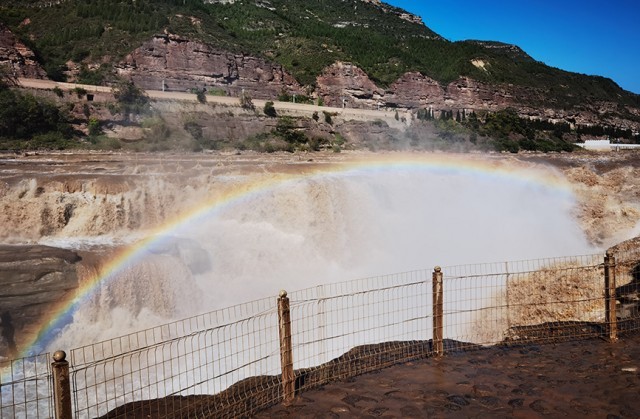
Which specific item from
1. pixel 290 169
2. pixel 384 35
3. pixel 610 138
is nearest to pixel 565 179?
pixel 290 169

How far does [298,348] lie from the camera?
801 cm

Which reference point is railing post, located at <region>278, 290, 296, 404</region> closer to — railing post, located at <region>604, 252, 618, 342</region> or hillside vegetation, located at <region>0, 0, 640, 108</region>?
railing post, located at <region>604, 252, 618, 342</region>

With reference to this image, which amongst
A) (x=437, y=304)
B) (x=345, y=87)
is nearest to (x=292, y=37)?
(x=345, y=87)

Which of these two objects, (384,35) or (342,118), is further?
(384,35)

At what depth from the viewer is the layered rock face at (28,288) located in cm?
882

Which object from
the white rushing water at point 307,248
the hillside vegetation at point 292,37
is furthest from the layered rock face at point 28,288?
the hillside vegetation at point 292,37

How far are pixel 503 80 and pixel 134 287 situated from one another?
3595 inches

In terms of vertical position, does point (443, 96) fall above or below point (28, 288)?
above

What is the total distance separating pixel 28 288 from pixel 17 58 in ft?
Result: 125

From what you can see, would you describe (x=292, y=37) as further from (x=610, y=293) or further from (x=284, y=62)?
(x=610, y=293)

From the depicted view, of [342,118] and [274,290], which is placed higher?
[342,118]

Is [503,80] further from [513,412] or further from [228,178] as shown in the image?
[513,412]

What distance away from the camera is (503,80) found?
3607 inches

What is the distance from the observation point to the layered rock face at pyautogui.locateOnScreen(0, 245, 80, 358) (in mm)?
8820
